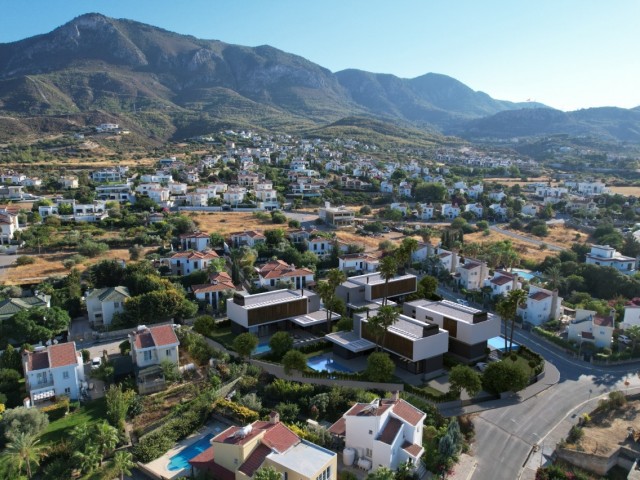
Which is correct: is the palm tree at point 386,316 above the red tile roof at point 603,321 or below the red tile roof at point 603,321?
above

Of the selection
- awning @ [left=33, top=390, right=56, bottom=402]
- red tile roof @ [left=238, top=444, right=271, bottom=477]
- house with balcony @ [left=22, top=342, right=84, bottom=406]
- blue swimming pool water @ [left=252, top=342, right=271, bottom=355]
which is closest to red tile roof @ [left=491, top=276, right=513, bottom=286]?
blue swimming pool water @ [left=252, top=342, right=271, bottom=355]

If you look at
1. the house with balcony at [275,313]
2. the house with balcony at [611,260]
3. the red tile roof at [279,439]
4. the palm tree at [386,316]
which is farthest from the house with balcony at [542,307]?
the red tile roof at [279,439]

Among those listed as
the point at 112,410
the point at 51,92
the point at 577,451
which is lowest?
the point at 577,451

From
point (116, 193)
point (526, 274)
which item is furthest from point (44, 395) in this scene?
point (116, 193)

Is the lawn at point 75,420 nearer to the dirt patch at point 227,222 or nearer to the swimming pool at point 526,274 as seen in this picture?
the dirt patch at point 227,222

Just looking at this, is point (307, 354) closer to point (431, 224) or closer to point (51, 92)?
point (431, 224)

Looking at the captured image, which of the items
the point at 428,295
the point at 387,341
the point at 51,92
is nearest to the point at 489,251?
the point at 428,295

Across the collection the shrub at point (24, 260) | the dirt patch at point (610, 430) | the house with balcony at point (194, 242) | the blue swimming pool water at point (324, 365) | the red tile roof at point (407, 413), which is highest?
the house with balcony at point (194, 242)

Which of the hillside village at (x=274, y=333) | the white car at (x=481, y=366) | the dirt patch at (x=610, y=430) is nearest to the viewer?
the hillside village at (x=274, y=333)
